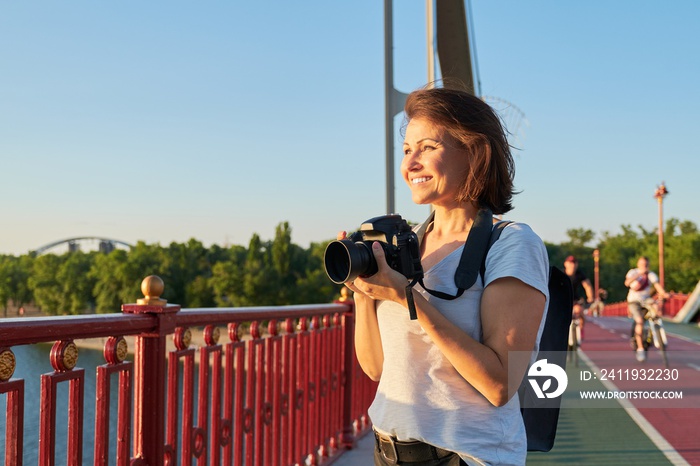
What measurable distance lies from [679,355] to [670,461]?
8.43m

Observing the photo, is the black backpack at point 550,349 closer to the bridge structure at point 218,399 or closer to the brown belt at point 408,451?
the brown belt at point 408,451

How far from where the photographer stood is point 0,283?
271 ft

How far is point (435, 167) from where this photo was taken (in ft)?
5.34

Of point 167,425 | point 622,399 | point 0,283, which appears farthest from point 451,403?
point 0,283

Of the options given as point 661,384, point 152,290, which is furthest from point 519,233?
point 661,384

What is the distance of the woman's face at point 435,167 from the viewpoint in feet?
5.35

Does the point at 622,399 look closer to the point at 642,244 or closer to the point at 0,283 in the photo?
the point at 0,283

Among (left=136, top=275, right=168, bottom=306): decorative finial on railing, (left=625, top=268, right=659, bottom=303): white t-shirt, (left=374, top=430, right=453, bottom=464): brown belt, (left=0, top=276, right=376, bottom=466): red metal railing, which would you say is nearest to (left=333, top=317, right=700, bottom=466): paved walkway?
(left=0, top=276, right=376, bottom=466): red metal railing

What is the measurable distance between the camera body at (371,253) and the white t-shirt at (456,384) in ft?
0.28

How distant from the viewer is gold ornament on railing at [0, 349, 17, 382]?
5.55 ft

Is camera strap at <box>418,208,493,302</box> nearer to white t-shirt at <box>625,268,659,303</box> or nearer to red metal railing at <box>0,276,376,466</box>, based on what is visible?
red metal railing at <box>0,276,376,466</box>

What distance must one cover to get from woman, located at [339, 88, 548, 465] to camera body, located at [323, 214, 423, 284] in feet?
0.11

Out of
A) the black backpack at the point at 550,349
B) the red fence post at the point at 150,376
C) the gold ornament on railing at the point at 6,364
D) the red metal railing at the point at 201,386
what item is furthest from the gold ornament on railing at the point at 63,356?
the black backpack at the point at 550,349

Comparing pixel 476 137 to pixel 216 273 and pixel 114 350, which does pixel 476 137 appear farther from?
pixel 216 273
